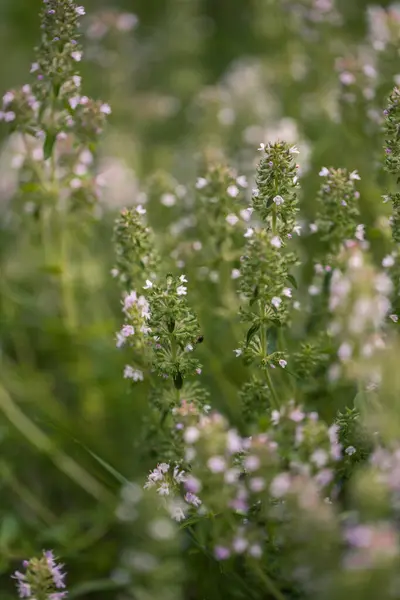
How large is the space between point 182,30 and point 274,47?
820 mm

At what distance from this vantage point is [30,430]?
3605mm

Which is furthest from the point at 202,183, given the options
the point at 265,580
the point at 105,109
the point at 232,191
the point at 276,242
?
the point at 265,580

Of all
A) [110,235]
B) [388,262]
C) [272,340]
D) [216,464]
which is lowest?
[216,464]

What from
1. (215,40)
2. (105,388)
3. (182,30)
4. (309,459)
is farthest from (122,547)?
(215,40)

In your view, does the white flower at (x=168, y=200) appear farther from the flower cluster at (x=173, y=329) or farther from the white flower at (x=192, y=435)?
the white flower at (x=192, y=435)

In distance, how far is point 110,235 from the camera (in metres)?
4.54

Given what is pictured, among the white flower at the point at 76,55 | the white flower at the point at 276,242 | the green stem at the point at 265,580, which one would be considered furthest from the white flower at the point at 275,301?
the white flower at the point at 76,55

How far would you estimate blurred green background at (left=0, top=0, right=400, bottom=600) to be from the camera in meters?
3.23

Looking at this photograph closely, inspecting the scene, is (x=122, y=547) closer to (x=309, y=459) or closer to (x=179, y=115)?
(x=309, y=459)

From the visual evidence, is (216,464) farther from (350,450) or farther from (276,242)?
(276,242)

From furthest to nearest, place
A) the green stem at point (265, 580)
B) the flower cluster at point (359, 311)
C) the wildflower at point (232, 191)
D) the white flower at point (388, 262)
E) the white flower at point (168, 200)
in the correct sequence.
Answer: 1. the white flower at point (168, 200)
2. the wildflower at point (232, 191)
3. the white flower at point (388, 262)
4. the green stem at point (265, 580)
5. the flower cluster at point (359, 311)

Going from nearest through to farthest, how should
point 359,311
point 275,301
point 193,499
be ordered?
point 359,311
point 193,499
point 275,301

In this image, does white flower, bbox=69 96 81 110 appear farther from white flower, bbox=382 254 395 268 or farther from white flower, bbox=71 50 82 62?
white flower, bbox=382 254 395 268

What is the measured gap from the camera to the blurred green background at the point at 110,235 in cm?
323
